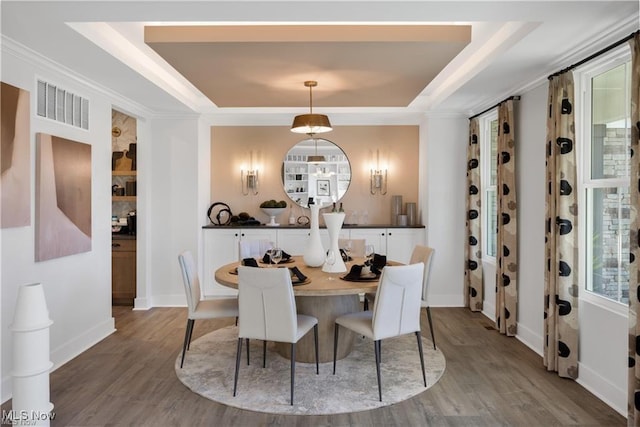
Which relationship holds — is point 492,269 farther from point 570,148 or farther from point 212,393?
point 212,393

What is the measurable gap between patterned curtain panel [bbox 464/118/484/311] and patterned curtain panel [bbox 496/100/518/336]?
808mm

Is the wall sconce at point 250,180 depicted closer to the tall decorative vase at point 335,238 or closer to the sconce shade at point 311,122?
the sconce shade at point 311,122

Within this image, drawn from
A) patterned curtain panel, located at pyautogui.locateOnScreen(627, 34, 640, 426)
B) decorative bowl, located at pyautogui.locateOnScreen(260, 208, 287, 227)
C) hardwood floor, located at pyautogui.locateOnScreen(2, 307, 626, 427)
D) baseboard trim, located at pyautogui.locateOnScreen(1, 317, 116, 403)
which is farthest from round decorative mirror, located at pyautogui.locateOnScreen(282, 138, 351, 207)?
patterned curtain panel, located at pyautogui.locateOnScreen(627, 34, 640, 426)

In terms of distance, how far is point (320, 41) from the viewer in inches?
124

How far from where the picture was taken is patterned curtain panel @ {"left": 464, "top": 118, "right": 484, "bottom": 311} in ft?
17.0

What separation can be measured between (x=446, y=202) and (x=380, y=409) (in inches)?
129

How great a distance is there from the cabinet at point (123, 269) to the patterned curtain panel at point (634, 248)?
16.7 feet

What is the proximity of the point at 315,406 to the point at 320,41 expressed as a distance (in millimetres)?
2513

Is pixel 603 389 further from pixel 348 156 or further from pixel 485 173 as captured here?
pixel 348 156

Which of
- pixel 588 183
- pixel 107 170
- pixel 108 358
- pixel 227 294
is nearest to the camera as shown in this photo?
pixel 588 183

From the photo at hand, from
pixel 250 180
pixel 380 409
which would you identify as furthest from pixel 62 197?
pixel 380 409

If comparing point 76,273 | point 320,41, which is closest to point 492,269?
point 320,41

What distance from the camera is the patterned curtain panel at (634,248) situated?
2.44 m

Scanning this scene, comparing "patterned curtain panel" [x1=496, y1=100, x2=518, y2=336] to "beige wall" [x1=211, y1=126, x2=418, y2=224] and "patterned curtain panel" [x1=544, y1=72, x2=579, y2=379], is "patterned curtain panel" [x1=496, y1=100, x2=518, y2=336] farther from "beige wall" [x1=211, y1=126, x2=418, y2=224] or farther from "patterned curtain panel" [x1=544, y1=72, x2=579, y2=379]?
"beige wall" [x1=211, y1=126, x2=418, y2=224]
